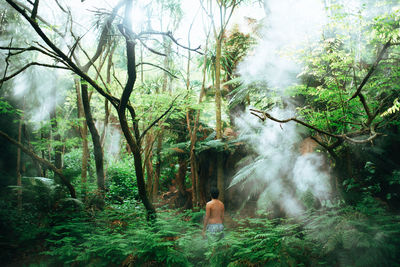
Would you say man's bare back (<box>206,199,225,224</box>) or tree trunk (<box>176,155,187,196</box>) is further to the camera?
tree trunk (<box>176,155,187,196</box>)

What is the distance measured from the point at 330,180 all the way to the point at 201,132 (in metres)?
3.76

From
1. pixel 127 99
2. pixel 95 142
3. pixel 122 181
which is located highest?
pixel 127 99

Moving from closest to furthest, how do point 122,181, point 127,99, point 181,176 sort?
point 127,99 → point 181,176 → point 122,181

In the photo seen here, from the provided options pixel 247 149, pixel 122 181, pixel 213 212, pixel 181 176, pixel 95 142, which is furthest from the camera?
pixel 122 181

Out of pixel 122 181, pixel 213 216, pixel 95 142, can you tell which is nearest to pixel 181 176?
pixel 95 142

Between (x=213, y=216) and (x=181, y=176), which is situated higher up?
(x=181, y=176)

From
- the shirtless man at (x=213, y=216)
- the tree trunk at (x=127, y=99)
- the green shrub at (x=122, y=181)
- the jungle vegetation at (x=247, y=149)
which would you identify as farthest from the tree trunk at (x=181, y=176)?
the shirtless man at (x=213, y=216)

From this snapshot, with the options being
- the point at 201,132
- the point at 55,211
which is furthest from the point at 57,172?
the point at 201,132

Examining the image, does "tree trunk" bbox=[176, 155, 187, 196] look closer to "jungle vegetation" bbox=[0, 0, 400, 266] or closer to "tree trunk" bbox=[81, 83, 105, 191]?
"jungle vegetation" bbox=[0, 0, 400, 266]

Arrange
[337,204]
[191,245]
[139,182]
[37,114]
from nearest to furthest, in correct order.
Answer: [191,245], [337,204], [139,182], [37,114]

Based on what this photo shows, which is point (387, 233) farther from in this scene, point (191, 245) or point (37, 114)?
point (37, 114)

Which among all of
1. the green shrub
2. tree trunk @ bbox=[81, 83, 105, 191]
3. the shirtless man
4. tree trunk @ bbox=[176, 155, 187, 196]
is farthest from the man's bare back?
the green shrub

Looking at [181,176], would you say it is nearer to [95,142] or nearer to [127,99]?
[95,142]

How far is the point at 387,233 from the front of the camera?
223 centimetres
